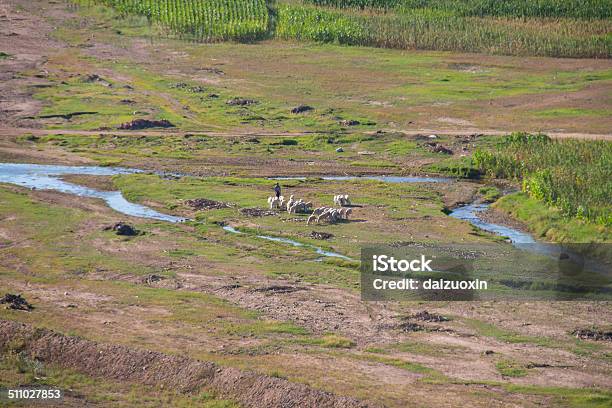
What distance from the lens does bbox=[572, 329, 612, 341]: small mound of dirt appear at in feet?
86.4

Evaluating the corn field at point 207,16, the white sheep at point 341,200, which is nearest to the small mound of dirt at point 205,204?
the white sheep at point 341,200

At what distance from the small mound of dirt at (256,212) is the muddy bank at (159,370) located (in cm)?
1408

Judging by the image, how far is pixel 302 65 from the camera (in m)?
73.9

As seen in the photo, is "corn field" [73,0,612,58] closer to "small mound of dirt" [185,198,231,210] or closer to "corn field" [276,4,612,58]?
"corn field" [276,4,612,58]

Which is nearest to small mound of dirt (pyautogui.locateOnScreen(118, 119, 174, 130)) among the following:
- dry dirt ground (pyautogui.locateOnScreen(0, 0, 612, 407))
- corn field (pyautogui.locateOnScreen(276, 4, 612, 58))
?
dry dirt ground (pyautogui.locateOnScreen(0, 0, 612, 407))

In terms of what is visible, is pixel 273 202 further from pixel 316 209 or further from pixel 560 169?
pixel 560 169

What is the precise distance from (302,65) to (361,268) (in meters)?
43.0

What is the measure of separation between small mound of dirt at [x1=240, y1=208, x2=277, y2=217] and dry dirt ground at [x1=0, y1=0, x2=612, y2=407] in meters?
3.06

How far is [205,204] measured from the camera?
41.7m

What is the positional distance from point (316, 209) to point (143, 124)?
21415mm

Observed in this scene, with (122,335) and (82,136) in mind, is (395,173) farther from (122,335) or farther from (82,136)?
(122,335)

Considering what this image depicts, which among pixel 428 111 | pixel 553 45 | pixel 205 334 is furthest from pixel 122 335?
pixel 553 45

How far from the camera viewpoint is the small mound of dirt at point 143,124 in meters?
57.7

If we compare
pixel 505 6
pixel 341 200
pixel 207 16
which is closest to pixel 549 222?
pixel 341 200
